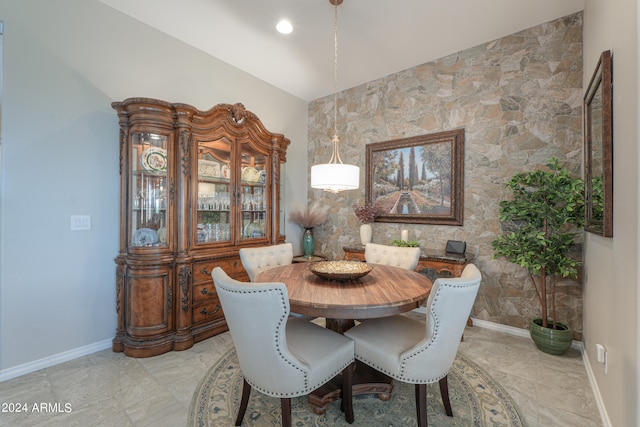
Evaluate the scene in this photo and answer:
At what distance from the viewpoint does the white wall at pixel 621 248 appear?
1.24 meters

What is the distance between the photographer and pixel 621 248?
56.1 inches

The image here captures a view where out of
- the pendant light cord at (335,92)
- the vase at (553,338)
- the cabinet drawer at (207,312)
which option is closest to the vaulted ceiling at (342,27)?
the pendant light cord at (335,92)

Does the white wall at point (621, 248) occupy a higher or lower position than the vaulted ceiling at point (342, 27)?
lower

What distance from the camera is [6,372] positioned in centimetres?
205

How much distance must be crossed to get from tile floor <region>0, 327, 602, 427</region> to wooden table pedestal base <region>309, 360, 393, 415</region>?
804mm

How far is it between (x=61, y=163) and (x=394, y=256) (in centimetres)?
306

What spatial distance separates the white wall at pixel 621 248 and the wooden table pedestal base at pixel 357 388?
1.18 m

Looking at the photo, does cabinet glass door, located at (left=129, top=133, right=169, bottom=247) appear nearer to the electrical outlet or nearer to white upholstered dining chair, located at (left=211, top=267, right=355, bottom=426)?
white upholstered dining chair, located at (left=211, top=267, right=355, bottom=426)

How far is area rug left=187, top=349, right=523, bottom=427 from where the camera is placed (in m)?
1.67

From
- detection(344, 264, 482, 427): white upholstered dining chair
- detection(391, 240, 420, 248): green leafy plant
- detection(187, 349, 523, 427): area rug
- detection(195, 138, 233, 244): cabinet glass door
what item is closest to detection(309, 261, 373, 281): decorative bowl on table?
detection(344, 264, 482, 427): white upholstered dining chair

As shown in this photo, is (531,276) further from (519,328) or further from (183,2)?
(183,2)

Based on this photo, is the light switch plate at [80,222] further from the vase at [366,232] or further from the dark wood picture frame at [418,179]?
the dark wood picture frame at [418,179]

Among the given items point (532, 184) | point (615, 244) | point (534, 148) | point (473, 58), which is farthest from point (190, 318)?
point (473, 58)

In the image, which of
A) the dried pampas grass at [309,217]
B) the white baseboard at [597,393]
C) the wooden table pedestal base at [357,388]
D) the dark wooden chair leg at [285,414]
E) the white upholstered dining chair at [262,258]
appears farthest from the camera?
the dried pampas grass at [309,217]
